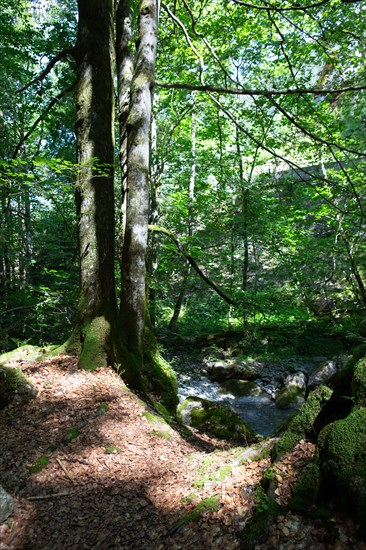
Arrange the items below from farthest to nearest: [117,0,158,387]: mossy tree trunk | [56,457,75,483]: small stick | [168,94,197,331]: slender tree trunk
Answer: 1. [168,94,197,331]: slender tree trunk
2. [117,0,158,387]: mossy tree trunk
3. [56,457,75,483]: small stick

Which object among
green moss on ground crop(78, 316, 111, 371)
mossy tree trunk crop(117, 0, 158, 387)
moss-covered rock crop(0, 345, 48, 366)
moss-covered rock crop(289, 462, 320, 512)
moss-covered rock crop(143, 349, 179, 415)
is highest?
mossy tree trunk crop(117, 0, 158, 387)

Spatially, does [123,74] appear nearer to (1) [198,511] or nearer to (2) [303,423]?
(2) [303,423]

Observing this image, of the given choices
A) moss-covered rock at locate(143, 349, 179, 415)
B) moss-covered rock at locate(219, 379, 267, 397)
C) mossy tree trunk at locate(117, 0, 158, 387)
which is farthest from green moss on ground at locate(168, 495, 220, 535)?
moss-covered rock at locate(219, 379, 267, 397)

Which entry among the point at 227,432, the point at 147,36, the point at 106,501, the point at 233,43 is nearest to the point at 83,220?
the point at 147,36

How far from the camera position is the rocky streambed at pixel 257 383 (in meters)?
8.98

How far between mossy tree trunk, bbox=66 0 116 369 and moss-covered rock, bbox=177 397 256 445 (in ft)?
8.12

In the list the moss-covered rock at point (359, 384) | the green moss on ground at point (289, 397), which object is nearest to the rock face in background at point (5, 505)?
the moss-covered rock at point (359, 384)

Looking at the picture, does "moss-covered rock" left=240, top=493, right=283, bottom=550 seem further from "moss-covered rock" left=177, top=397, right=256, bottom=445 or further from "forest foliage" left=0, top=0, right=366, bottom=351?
"forest foliage" left=0, top=0, right=366, bottom=351

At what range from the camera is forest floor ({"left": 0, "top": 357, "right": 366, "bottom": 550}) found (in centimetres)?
227

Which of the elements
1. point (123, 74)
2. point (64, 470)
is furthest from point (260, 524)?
point (123, 74)

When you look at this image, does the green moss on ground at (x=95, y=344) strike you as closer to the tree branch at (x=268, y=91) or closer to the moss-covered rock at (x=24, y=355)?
the moss-covered rock at (x=24, y=355)

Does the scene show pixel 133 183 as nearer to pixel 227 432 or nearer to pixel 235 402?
pixel 227 432

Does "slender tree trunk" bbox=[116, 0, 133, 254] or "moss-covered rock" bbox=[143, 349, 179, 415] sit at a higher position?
"slender tree trunk" bbox=[116, 0, 133, 254]

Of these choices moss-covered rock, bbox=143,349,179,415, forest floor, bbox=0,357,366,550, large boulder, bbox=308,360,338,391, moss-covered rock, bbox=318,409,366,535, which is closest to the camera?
moss-covered rock, bbox=318,409,366,535
